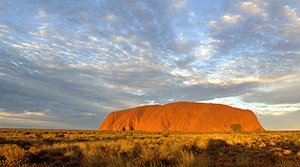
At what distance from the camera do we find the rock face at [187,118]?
304 ft

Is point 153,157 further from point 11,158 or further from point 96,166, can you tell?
point 11,158

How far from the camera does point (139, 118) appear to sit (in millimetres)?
109250

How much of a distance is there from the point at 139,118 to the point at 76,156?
9747 cm

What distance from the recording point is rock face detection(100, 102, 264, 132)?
304 ft

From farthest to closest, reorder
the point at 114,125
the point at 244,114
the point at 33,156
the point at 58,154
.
Answer: 1. the point at 114,125
2. the point at 244,114
3. the point at 58,154
4. the point at 33,156

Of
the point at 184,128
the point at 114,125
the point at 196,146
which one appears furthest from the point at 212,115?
the point at 196,146

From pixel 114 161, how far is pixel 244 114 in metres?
101

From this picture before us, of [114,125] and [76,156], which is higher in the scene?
[114,125]

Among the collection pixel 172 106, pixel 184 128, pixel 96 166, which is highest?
pixel 172 106

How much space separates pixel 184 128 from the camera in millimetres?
92562

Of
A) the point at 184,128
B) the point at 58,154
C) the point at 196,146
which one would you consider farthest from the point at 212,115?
the point at 58,154

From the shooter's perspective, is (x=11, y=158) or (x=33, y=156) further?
(x=33, y=156)

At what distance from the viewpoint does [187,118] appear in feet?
319

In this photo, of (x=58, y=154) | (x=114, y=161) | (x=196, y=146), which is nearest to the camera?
(x=114, y=161)
